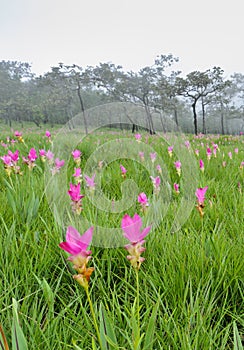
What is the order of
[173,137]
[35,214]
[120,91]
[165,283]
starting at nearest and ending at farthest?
[165,283], [35,214], [173,137], [120,91]

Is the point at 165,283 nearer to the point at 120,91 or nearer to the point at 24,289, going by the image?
the point at 24,289

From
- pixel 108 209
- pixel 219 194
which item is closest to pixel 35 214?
pixel 108 209

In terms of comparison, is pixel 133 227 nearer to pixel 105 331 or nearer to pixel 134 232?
pixel 134 232

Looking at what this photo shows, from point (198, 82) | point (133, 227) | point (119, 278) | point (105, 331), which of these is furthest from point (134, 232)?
point (198, 82)

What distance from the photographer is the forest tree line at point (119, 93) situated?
69.7 ft

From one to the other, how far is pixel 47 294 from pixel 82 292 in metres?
0.17

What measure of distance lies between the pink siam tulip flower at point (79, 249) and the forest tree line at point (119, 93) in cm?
293

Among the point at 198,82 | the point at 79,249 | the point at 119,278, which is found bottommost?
the point at 119,278

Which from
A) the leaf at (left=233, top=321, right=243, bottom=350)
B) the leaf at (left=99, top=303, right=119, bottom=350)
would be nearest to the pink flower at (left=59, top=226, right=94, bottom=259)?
the leaf at (left=99, top=303, right=119, bottom=350)

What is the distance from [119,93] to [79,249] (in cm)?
2413

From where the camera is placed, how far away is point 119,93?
23547mm

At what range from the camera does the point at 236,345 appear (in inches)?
23.1

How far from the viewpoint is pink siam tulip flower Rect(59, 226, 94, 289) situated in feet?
1.67

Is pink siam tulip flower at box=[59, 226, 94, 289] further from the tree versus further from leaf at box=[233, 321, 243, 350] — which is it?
the tree
